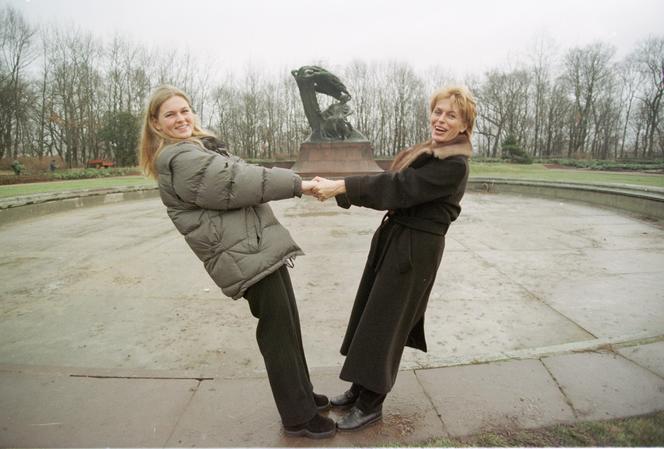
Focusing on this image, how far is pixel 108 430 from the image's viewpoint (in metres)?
2.04

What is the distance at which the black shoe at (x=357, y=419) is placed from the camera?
82.0 inches

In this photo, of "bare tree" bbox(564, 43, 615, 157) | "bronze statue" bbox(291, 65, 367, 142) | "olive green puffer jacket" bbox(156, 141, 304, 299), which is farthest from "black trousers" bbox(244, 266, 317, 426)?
"bare tree" bbox(564, 43, 615, 157)

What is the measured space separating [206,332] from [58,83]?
4214cm

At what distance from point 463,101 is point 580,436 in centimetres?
176

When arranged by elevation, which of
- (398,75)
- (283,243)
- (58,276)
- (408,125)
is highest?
(398,75)

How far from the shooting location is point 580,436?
1.98 m

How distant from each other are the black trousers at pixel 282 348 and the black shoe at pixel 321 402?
21cm

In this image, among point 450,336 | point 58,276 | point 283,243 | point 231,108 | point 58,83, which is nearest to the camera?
point 283,243

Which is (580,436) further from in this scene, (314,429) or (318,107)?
(318,107)

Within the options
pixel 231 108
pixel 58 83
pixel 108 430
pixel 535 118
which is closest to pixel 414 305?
pixel 108 430

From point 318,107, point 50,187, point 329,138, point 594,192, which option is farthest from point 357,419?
point 318,107

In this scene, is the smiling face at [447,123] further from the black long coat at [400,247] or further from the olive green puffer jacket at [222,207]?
the olive green puffer jacket at [222,207]

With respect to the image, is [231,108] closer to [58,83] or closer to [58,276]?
[58,83]

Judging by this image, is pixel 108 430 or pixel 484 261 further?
pixel 484 261
